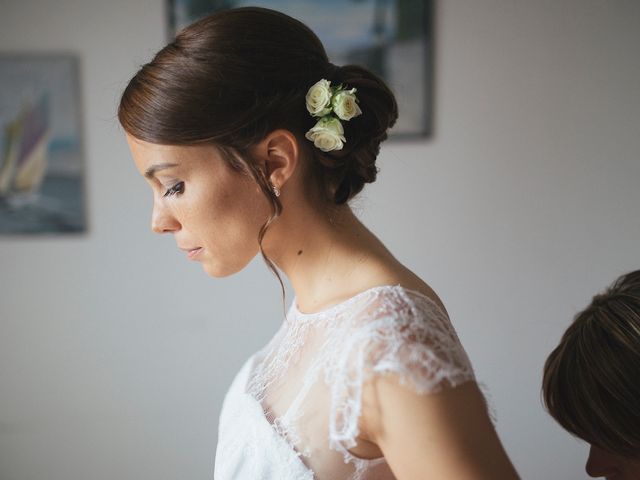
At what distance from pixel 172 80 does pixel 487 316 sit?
5.77 feet

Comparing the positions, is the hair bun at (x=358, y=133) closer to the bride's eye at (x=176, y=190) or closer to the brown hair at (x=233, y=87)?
the brown hair at (x=233, y=87)

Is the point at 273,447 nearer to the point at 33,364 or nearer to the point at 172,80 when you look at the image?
the point at 172,80

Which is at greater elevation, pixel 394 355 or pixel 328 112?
pixel 328 112

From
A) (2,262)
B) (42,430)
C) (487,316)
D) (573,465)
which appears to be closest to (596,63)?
(487,316)

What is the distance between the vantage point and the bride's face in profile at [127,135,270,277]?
2.88 feet

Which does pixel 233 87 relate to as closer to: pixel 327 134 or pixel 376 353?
pixel 327 134

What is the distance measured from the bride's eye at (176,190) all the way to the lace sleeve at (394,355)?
13.3 inches

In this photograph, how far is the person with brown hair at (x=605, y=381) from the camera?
917 millimetres

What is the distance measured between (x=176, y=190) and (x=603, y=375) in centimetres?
74

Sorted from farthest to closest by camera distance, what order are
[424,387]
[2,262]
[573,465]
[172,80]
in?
[573,465]
[2,262]
[172,80]
[424,387]

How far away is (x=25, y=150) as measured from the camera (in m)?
2.11

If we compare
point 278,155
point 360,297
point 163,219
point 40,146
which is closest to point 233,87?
point 278,155

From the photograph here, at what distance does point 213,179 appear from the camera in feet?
2.91

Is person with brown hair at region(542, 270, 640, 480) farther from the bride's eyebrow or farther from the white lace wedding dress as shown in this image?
the bride's eyebrow
